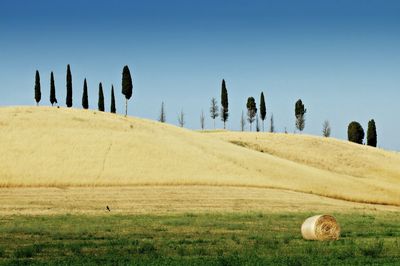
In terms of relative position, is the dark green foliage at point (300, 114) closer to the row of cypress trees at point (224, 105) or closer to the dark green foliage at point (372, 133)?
the row of cypress trees at point (224, 105)

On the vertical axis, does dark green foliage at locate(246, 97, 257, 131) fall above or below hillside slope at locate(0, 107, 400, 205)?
above

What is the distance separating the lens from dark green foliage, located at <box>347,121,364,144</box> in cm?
14475

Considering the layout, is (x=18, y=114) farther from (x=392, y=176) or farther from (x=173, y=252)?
(x=173, y=252)

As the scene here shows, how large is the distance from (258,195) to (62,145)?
2568cm

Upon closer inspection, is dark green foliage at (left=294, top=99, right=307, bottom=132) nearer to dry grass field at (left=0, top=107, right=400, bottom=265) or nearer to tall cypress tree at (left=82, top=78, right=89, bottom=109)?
dry grass field at (left=0, top=107, right=400, bottom=265)

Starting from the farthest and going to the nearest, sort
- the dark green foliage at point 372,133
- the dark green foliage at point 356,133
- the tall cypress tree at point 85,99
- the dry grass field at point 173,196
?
the dark green foliage at point 356,133
the dark green foliage at point 372,133
the tall cypress tree at point 85,99
the dry grass field at point 173,196

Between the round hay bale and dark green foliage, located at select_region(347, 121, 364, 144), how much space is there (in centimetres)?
12180

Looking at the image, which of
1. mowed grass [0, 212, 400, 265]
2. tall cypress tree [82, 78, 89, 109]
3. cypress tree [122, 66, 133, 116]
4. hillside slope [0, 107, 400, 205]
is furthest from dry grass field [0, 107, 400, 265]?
tall cypress tree [82, 78, 89, 109]

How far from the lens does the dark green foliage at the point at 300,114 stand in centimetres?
15300

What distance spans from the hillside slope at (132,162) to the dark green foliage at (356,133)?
66.6 m

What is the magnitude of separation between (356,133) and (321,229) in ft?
403

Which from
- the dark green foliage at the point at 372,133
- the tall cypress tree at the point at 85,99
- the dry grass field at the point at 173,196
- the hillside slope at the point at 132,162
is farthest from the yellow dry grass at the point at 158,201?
the dark green foliage at the point at 372,133

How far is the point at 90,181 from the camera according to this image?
58.2m

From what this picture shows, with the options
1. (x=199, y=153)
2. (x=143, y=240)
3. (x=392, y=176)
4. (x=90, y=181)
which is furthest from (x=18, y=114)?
(x=143, y=240)
